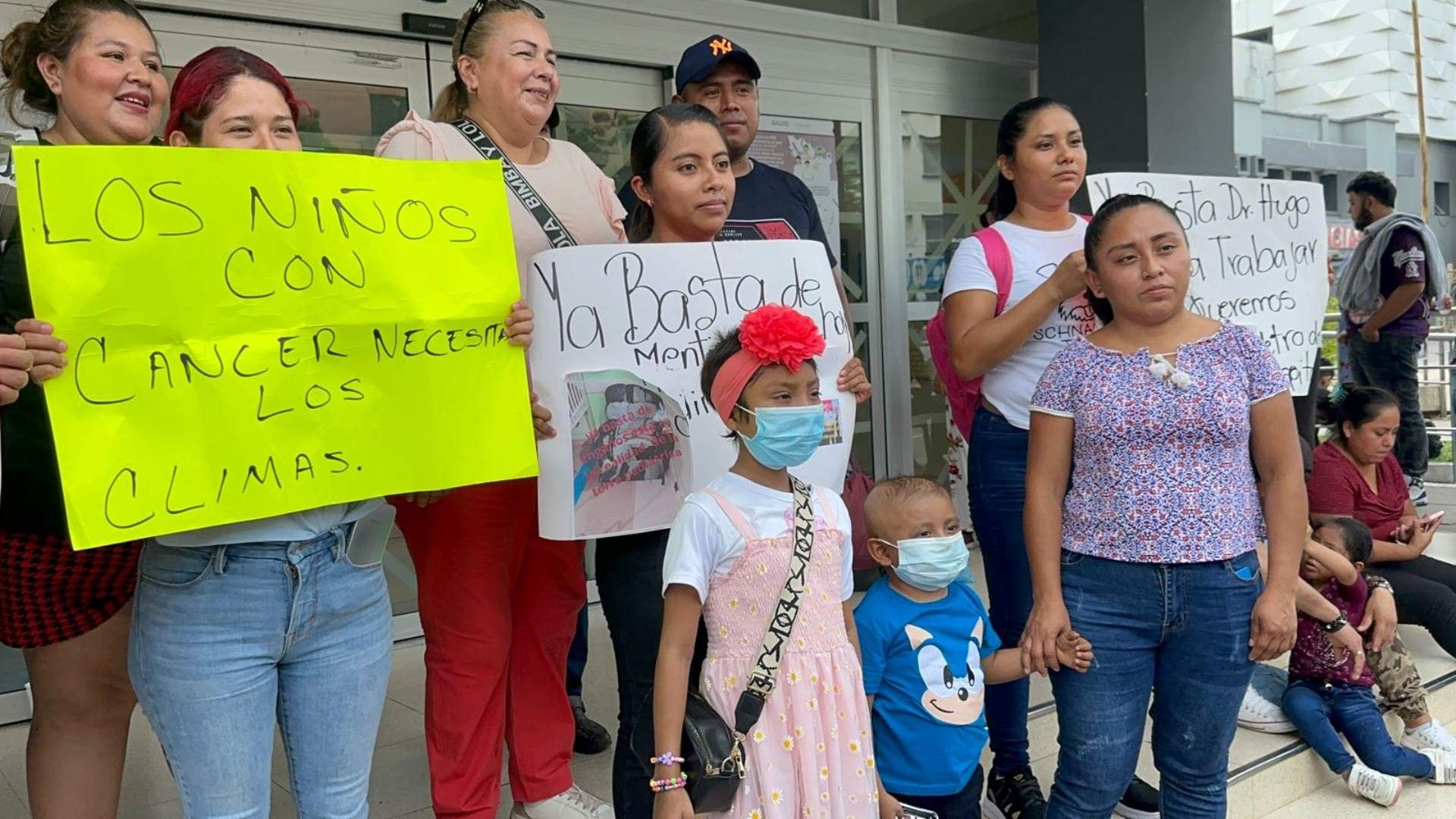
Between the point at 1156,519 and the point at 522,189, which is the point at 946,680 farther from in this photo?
the point at 522,189

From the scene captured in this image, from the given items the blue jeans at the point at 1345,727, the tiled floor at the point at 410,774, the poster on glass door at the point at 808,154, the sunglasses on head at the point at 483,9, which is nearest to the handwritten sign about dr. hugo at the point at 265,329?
the sunglasses on head at the point at 483,9

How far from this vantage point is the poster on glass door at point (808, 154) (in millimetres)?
5477

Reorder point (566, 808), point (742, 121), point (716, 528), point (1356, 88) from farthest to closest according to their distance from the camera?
point (1356, 88)
point (742, 121)
point (566, 808)
point (716, 528)

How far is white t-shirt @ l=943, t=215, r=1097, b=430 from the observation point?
2.70 metres

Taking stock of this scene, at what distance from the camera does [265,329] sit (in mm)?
1815

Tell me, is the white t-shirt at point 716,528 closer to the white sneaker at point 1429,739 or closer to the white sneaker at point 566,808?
the white sneaker at point 566,808

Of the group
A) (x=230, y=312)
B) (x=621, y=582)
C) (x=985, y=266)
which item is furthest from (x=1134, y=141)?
(x=230, y=312)

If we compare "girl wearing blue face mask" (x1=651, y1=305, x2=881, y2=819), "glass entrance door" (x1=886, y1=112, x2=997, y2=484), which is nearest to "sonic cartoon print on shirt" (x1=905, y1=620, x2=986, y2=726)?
"girl wearing blue face mask" (x1=651, y1=305, x2=881, y2=819)

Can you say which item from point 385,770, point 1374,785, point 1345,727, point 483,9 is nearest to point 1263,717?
point 1345,727

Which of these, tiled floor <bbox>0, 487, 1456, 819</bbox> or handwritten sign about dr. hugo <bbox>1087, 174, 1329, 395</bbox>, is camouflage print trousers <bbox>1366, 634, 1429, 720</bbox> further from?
handwritten sign about dr. hugo <bbox>1087, 174, 1329, 395</bbox>

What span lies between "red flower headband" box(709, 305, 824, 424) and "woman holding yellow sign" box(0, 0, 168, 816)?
42.3 inches

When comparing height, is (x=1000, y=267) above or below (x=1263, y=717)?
above

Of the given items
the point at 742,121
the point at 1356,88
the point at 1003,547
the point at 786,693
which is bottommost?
the point at 786,693

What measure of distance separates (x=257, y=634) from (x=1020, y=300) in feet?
5.96
